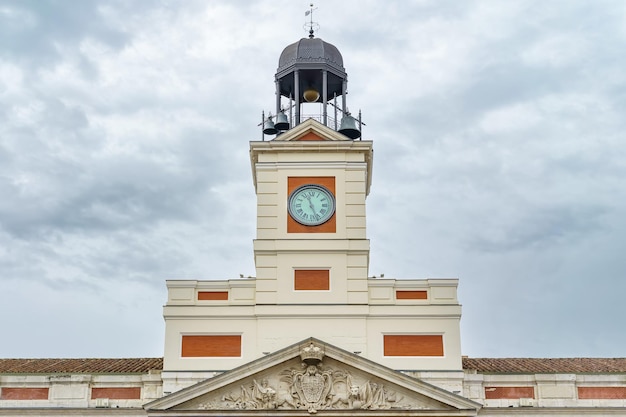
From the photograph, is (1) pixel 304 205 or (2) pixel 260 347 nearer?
(2) pixel 260 347

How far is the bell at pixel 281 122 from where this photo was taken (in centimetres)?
3944

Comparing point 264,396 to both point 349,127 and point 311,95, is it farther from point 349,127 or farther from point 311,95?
point 311,95

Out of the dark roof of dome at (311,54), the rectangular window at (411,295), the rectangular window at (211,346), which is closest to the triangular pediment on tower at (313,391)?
the rectangular window at (211,346)

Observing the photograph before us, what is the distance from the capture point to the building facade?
108 ft

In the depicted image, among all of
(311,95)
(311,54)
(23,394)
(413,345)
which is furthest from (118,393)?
(311,54)

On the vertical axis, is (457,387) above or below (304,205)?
below

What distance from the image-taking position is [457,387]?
3416 centimetres

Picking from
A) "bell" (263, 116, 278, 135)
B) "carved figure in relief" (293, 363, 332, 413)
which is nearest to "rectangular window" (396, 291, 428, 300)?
"carved figure in relief" (293, 363, 332, 413)

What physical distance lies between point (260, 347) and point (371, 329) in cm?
397

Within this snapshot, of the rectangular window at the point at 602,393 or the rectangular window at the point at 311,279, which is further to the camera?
the rectangular window at the point at 311,279

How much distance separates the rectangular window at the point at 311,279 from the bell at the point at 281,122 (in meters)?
6.52

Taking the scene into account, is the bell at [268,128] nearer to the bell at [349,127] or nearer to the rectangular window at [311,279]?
the bell at [349,127]

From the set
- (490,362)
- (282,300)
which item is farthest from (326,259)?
(490,362)

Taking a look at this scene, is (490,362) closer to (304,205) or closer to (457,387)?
(457,387)
